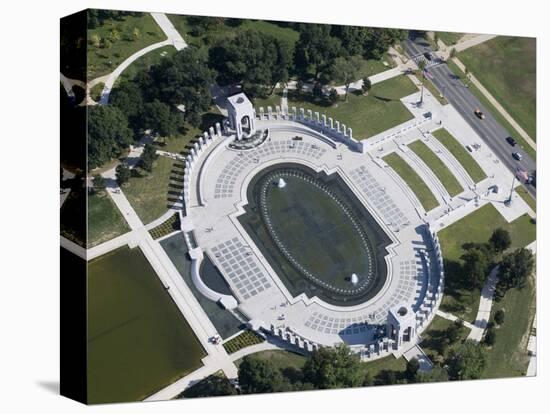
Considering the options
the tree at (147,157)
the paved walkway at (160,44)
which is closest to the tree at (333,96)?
the paved walkway at (160,44)

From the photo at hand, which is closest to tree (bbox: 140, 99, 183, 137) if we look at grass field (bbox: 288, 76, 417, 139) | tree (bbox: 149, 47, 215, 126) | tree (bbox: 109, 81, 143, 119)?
tree (bbox: 109, 81, 143, 119)

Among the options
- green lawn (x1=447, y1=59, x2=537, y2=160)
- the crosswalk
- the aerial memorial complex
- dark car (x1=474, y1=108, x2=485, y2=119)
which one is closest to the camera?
the aerial memorial complex

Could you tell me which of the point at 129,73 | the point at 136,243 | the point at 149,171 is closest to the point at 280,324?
the point at 136,243

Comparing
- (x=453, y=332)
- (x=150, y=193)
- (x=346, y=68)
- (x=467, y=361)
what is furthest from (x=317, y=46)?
(x=467, y=361)

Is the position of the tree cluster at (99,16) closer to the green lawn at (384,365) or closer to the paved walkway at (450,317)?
the green lawn at (384,365)

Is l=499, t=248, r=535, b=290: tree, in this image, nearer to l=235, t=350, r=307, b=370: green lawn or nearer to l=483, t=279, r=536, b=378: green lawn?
l=483, t=279, r=536, b=378: green lawn

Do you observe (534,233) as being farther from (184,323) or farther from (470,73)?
(184,323)
